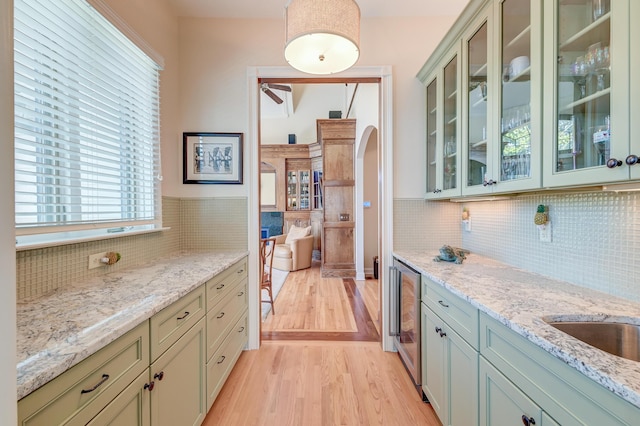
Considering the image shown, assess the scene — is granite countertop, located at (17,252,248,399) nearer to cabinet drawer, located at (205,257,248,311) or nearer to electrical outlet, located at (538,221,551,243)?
cabinet drawer, located at (205,257,248,311)

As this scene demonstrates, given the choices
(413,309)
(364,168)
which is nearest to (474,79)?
(413,309)

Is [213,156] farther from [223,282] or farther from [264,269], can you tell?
[264,269]

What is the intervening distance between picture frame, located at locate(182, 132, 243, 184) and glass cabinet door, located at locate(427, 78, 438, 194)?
1708mm

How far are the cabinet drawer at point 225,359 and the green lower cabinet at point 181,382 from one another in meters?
0.09

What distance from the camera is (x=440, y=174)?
2.21m

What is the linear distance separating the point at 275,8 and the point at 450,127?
1805 mm

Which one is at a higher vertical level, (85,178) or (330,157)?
(330,157)

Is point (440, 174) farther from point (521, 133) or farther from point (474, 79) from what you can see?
point (521, 133)

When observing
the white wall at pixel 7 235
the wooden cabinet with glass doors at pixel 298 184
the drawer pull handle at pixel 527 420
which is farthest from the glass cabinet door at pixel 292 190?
the white wall at pixel 7 235

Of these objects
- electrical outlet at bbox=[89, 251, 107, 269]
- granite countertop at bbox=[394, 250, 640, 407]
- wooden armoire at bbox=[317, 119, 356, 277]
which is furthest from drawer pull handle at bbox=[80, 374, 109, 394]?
wooden armoire at bbox=[317, 119, 356, 277]

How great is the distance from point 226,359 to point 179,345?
0.79 metres

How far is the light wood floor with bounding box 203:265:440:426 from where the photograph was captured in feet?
5.70

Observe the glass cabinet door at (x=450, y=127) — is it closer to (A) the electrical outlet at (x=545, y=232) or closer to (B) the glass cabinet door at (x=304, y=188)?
(A) the electrical outlet at (x=545, y=232)

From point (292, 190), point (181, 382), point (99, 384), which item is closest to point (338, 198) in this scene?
point (292, 190)
